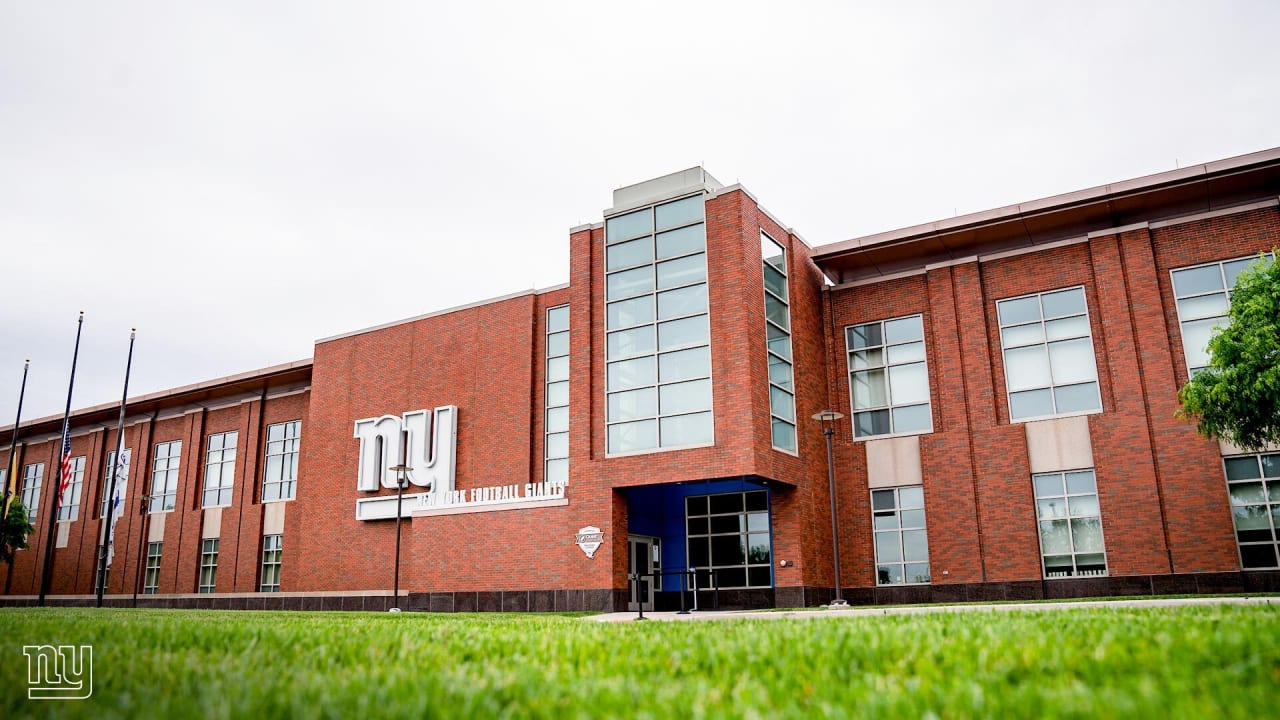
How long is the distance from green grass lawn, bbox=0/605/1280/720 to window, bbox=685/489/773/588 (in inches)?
787

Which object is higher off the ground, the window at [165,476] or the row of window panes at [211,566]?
the window at [165,476]

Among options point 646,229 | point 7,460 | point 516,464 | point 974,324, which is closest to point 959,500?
point 974,324

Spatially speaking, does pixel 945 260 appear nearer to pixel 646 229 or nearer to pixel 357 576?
pixel 646 229

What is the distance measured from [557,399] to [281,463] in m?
16.7

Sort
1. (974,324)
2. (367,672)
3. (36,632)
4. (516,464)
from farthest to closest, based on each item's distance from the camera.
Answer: (516,464), (974,324), (36,632), (367,672)

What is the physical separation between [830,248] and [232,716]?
27.8 m

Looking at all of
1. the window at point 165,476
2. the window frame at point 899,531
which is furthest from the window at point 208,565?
the window frame at point 899,531

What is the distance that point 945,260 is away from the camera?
98.9ft

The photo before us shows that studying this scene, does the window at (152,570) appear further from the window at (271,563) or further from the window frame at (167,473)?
the window at (271,563)

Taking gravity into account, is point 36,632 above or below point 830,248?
below

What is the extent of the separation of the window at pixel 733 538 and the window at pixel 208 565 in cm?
2524

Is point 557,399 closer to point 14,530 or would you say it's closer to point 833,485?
point 833,485

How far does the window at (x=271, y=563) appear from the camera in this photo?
129 feet

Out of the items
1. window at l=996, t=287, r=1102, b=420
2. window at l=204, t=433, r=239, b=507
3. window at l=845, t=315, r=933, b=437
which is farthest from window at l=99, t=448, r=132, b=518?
window at l=996, t=287, r=1102, b=420
